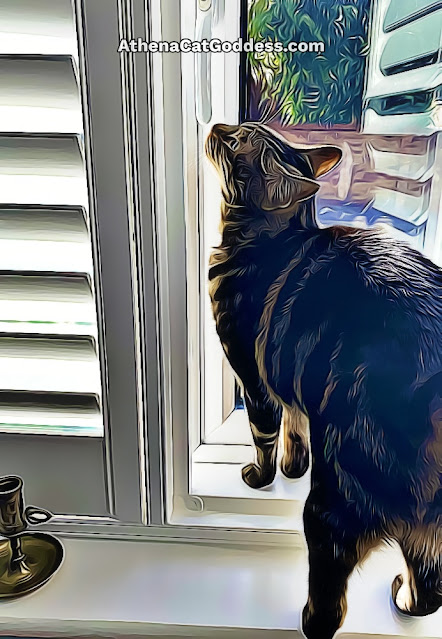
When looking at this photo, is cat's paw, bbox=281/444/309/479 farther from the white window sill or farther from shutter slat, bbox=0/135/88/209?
shutter slat, bbox=0/135/88/209

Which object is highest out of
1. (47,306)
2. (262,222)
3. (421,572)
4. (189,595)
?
(262,222)

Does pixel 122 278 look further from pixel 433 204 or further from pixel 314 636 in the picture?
pixel 314 636

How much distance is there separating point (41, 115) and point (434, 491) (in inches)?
23.7

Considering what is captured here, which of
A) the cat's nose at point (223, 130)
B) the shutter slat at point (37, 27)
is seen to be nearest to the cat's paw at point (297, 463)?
the cat's nose at point (223, 130)

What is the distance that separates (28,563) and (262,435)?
37 centimetres

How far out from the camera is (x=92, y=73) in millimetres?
673

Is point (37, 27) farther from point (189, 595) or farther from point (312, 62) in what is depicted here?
point (189, 595)

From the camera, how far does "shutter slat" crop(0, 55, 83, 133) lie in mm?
683

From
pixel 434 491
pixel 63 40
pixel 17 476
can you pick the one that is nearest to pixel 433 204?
pixel 434 491

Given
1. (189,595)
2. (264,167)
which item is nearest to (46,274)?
(264,167)

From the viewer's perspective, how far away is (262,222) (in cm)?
64

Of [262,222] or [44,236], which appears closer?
[262,222]

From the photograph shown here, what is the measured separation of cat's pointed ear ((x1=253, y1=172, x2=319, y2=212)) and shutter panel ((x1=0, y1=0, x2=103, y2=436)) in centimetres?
23

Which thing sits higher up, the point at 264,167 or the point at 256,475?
the point at 264,167
